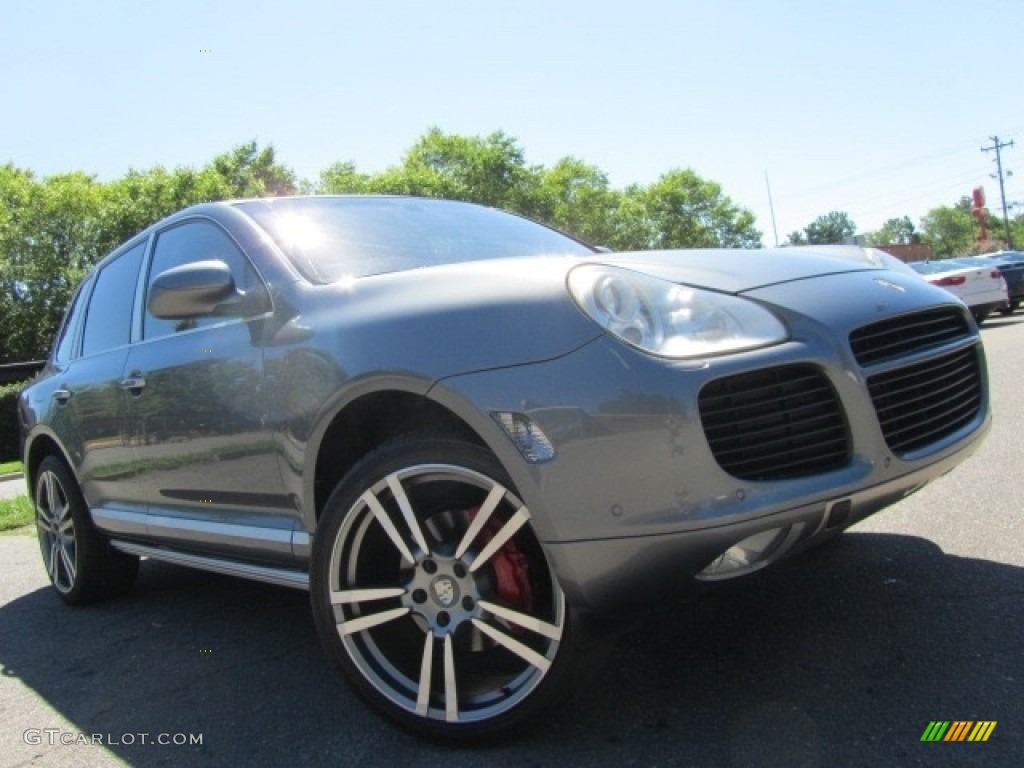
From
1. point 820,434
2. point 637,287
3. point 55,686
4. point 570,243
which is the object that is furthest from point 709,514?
point 55,686

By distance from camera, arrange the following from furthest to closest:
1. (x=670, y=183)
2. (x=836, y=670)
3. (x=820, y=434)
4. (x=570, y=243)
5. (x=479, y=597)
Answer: (x=670, y=183) → (x=570, y=243) → (x=836, y=670) → (x=479, y=597) → (x=820, y=434)

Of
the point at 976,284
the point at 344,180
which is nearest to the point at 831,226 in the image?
the point at 344,180

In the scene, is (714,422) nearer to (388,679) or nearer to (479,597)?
(479,597)

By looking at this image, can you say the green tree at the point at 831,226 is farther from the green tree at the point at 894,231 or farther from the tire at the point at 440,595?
the tire at the point at 440,595

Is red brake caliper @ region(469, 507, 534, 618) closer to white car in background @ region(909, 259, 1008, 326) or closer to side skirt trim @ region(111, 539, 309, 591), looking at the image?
side skirt trim @ region(111, 539, 309, 591)

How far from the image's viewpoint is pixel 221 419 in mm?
2959

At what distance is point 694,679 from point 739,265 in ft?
3.89

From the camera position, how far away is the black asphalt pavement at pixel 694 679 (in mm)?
2188

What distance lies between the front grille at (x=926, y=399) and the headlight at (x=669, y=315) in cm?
34

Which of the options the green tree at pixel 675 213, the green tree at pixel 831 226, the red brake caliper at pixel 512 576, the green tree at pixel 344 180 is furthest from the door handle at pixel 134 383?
the green tree at pixel 831 226

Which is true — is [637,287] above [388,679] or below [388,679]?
above

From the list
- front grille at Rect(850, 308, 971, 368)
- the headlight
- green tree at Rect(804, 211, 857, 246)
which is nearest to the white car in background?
front grille at Rect(850, 308, 971, 368)

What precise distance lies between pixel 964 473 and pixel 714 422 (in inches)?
129

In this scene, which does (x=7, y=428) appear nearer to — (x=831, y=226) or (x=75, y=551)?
(x=75, y=551)
